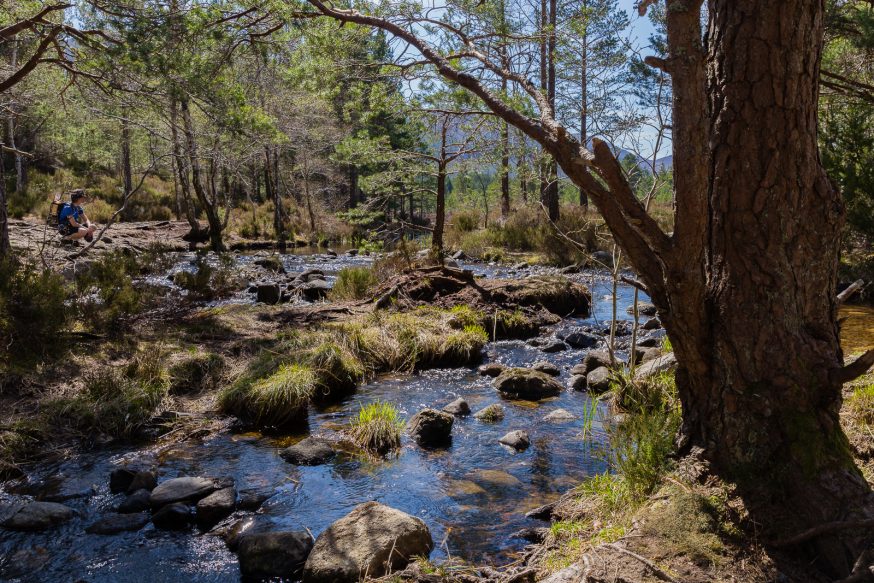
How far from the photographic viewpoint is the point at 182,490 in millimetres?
4535

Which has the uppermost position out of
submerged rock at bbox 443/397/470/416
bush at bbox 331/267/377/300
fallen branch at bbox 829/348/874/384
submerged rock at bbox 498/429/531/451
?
fallen branch at bbox 829/348/874/384

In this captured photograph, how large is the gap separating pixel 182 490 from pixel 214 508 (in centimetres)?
37

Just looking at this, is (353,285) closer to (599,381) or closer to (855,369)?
(599,381)

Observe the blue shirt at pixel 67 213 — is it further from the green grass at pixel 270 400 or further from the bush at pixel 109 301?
the green grass at pixel 270 400

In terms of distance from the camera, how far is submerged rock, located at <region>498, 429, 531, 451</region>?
550cm

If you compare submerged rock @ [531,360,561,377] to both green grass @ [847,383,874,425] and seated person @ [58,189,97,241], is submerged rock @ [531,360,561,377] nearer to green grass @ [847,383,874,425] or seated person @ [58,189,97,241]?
green grass @ [847,383,874,425]

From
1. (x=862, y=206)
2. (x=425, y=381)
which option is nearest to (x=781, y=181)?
(x=425, y=381)

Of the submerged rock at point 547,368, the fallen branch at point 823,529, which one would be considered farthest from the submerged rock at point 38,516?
the submerged rock at point 547,368

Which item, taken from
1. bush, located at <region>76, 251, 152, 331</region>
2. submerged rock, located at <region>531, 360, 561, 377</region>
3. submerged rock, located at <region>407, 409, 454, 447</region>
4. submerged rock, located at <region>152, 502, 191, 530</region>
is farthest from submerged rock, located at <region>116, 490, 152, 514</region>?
→ submerged rock, located at <region>531, 360, 561, 377</region>

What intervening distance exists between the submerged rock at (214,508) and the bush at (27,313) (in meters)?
3.34

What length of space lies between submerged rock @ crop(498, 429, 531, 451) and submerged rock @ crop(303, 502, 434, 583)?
71.7 inches

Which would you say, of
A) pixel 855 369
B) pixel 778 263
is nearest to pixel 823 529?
pixel 855 369

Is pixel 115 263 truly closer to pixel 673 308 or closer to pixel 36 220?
pixel 673 308

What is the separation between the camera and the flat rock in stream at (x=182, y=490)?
443 cm
